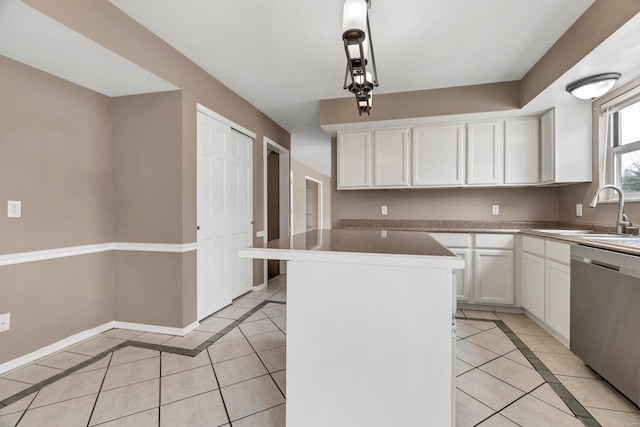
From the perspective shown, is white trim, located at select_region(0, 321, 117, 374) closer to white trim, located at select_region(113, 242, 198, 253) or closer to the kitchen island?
white trim, located at select_region(113, 242, 198, 253)

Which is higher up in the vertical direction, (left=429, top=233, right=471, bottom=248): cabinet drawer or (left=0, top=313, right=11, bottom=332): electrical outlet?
(left=429, top=233, right=471, bottom=248): cabinet drawer

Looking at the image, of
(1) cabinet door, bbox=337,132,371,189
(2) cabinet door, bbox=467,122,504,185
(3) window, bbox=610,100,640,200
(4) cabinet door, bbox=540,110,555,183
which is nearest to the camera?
(3) window, bbox=610,100,640,200

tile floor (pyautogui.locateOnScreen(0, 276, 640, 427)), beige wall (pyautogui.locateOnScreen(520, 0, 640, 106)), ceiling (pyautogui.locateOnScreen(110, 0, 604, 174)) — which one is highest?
ceiling (pyautogui.locateOnScreen(110, 0, 604, 174))

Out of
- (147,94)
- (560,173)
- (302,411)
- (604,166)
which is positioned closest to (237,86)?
(147,94)

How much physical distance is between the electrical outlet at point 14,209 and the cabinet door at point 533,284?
13.7ft

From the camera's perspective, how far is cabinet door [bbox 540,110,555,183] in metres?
2.93

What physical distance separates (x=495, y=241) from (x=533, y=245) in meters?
0.39

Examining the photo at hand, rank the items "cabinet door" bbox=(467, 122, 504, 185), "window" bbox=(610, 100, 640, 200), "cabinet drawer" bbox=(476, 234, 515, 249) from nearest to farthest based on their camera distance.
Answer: "window" bbox=(610, 100, 640, 200) < "cabinet drawer" bbox=(476, 234, 515, 249) < "cabinet door" bbox=(467, 122, 504, 185)

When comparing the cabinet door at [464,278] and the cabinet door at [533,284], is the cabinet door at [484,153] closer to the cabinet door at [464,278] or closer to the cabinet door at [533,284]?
the cabinet door at [464,278]

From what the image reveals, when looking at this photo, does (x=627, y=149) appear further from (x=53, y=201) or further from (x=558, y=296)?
(x=53, y=201)

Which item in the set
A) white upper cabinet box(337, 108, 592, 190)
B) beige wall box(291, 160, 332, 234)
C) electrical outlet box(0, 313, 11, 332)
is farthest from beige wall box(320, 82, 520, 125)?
beige wall box(291, 160, 332, 234)

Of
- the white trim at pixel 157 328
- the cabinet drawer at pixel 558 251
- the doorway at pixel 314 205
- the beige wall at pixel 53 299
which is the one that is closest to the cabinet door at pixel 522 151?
the cabinet drawer at pixel 558 251

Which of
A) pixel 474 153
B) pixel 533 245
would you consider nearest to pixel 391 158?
pixel 474 153

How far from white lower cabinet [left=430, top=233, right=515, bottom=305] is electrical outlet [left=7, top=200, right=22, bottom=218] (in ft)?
11.6
